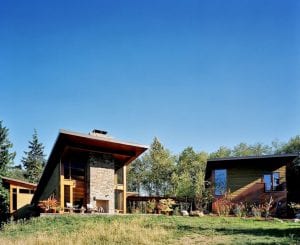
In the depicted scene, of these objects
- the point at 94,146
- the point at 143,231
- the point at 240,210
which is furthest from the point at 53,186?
the point at 143,231

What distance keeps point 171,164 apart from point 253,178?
2331 cm

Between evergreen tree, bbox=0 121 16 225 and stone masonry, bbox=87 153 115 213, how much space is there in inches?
403

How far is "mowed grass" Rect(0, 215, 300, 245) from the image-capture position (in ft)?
44.5

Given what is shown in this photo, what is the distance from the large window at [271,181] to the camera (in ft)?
83.9

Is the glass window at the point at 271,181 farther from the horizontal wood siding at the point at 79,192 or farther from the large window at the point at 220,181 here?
the horizontal wood siding at the point at 79,192

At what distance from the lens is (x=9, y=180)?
31750 mm

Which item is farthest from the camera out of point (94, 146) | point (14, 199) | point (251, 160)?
point (14, 199)

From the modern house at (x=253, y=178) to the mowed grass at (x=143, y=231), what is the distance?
22.4 feet

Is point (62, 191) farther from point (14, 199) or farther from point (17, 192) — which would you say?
point (14, 199)

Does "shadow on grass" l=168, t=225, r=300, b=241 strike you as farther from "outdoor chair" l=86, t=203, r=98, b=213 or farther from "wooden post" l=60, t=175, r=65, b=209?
"wooden post" l=60, t=175, r=65, b=209

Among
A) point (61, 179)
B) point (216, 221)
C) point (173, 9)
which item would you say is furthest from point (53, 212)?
point (173, 9)

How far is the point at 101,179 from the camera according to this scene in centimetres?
2403

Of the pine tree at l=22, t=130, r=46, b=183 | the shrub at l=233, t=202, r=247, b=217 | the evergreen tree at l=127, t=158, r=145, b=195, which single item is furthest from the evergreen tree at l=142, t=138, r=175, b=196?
the shrub at l=233, t=202, r=247, b=217

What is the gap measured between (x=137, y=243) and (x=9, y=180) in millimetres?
20590
